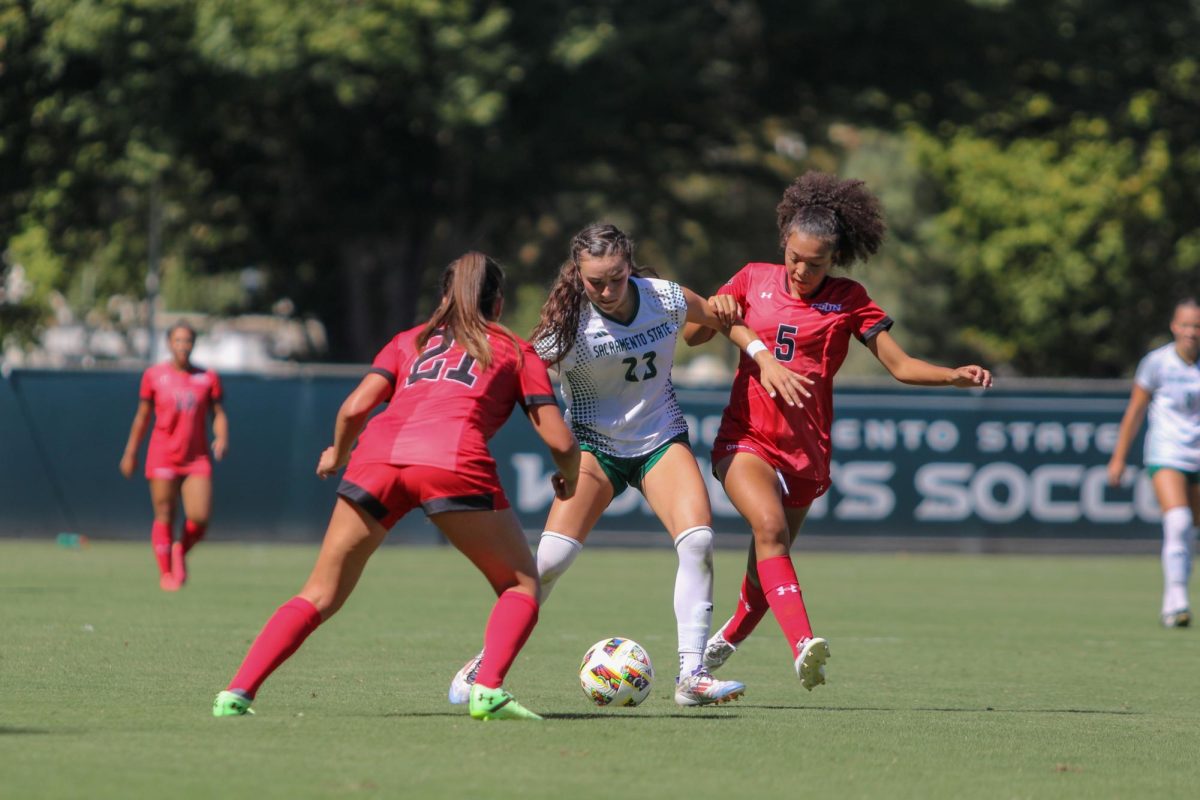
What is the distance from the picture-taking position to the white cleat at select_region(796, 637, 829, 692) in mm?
7770

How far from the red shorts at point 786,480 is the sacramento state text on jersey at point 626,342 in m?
0.62

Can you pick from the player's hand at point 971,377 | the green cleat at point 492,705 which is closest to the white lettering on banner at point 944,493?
the player's hand at point 971,377

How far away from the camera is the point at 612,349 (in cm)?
830

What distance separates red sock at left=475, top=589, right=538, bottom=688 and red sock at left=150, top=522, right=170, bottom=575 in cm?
883

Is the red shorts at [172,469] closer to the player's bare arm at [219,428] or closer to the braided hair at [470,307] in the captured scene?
the player's bare arm at [219,428]

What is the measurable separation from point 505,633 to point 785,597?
1505mm

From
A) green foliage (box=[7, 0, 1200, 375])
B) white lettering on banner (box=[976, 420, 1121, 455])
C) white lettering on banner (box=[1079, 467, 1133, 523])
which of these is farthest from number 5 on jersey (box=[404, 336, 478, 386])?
green foliage (box=[7, 0, 1200, 375])

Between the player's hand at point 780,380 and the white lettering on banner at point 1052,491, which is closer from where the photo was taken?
the player's hand at point 780,380

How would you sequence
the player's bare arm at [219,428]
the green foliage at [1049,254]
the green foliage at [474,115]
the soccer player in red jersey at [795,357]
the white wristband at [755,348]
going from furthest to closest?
the green foliage at [1049,254]
the green foliage at [474,115]
the player's bare arm at [219,428]
the soccer player in red jersey at [795,357]
the white wristband at [755,348]

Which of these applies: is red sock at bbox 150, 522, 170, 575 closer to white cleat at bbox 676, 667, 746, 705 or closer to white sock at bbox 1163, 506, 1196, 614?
white sock at bbox 1163, 506, 1196, 614

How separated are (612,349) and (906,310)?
171 feet

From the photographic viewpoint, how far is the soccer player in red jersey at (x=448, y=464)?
23.3ft

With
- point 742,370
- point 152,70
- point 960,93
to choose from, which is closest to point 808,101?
point 960,93

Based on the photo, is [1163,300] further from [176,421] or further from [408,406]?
[408,406]
